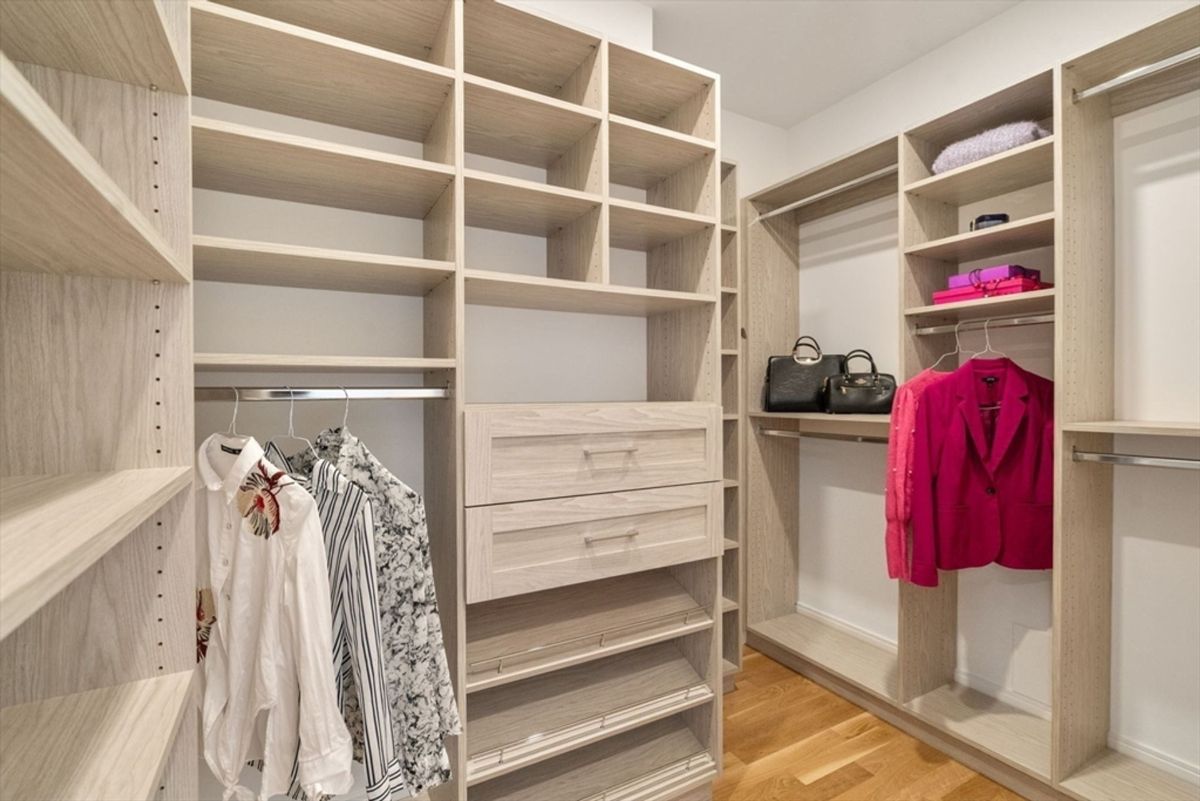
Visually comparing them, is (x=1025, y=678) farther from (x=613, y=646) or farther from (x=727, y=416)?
(x=613, y=646)

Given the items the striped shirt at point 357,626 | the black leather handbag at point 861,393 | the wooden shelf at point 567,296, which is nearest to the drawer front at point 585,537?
the striped shirt at point 357,626

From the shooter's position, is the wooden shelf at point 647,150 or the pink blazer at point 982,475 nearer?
the wooden shelf at point 647,150

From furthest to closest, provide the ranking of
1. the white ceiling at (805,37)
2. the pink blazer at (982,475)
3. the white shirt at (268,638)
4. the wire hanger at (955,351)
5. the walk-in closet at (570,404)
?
1. the wire hanger at (955,351)
2. the white ceiling at (805,37)
3. the pink blazer at (982,475)
4. the white shirt at (268,638)
5. the walk-in closet at (570,404)

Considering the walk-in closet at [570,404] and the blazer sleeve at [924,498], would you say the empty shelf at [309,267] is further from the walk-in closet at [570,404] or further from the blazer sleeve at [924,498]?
the blazer sleeve at [924,498]

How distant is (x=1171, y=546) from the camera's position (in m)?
1.80

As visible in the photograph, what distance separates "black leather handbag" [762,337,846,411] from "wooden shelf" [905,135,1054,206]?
0.78m

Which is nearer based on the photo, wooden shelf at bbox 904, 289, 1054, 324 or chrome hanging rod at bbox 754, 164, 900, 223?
wooden shelf at bbox 904, 289, 1054, 324

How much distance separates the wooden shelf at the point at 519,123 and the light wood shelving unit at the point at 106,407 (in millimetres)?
766

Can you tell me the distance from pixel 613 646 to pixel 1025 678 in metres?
1.73

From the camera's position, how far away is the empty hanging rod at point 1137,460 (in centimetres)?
156

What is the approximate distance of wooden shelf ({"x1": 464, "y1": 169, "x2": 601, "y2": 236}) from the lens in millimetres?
1543

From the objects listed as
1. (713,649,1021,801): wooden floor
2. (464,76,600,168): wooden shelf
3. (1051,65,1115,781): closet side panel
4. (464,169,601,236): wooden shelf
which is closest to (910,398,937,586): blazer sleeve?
(1051,65,1115,781): closet side panel

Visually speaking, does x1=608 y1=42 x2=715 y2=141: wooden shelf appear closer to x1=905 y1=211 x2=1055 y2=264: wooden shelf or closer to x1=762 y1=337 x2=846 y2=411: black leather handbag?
x1=905 y1=211 x2=1055 y2=264: wooden shelf

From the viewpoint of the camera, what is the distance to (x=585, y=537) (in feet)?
5.23
